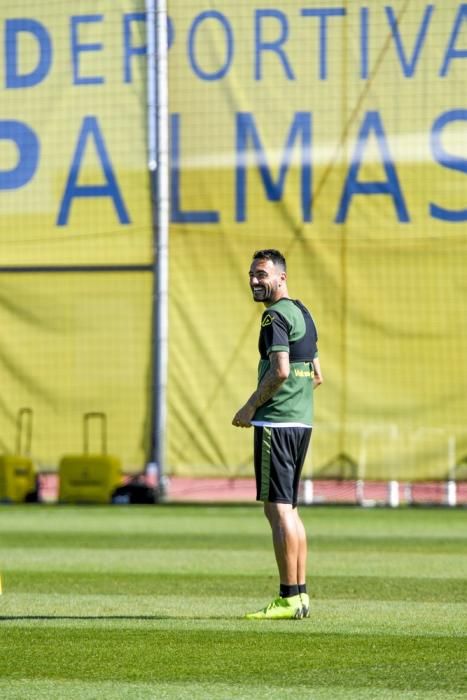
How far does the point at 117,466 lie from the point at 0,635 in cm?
1368

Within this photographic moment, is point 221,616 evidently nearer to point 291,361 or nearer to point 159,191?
point 291,361

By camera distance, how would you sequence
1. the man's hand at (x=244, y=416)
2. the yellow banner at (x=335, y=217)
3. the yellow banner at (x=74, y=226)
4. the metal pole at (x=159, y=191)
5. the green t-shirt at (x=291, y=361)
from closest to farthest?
the man's hand at (x=244, y=416), the green t-shirt at (x=291, y=361), the yellow banner at (x=335, y=217), the metal pole at (x=159, y=191), the yellow banner at (x=74, y=226)

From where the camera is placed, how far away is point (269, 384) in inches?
320

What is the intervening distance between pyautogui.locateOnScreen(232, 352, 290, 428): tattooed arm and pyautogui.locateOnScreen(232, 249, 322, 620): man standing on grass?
0.06 feet

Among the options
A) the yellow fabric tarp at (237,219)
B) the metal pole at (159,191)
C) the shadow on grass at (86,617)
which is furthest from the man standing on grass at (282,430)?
the metal pole at (159,191)

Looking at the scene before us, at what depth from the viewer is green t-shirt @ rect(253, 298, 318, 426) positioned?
820 cm

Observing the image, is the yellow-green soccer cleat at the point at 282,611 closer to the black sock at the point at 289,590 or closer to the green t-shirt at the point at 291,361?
the black sock at the point at 289,590

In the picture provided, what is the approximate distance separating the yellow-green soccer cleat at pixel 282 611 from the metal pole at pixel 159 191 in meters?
13.4

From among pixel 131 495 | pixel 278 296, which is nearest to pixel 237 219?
pixel 131 495

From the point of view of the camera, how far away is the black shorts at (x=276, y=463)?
8258 millimetres

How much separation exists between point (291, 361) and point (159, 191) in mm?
14219

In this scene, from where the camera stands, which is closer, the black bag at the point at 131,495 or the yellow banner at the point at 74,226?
the black bag at the point at 131,495

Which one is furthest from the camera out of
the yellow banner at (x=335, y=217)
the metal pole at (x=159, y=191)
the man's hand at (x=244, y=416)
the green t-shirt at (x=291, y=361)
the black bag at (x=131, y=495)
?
the metal pole at (x=159, y=191)

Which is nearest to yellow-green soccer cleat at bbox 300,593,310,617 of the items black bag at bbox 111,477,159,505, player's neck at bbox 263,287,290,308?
player's neck at bbox 263,287,290,308
